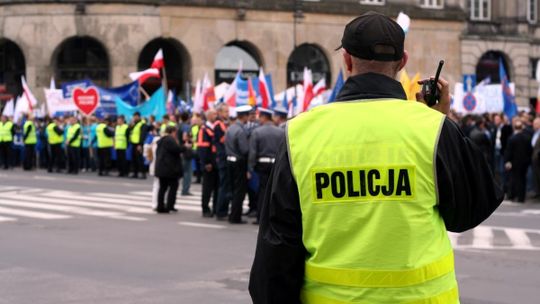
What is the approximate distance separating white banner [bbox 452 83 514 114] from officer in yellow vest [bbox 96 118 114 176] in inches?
403

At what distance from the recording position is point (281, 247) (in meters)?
3.65

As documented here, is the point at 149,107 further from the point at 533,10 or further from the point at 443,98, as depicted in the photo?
the point at 443,98

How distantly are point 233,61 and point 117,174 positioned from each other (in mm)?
11474

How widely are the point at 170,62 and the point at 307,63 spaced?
562cm

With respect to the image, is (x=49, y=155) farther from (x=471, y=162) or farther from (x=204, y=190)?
(x=471, y=162)

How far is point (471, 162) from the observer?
369cm

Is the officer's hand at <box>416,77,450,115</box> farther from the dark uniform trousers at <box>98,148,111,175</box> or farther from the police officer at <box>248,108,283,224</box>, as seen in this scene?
the dark uniform trousers at <box>98,148,111,175</box>

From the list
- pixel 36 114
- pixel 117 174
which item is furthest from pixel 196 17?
pixel 117 174

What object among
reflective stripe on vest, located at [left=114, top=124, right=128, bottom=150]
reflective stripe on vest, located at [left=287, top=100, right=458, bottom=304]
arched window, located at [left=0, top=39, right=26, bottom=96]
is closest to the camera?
reflective stripe on vest, located at [left=287, top=100, right=458, bottom=304]

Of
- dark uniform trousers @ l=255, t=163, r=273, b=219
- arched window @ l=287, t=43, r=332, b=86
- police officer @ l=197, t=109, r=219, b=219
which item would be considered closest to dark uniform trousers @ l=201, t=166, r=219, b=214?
police officer @ l=197, t=109, r=219, b=219

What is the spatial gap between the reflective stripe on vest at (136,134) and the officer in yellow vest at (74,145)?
Answer: 2.81 m

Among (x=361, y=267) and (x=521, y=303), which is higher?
(x=361, y=267)

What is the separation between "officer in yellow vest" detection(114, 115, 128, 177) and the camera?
98.6 ft

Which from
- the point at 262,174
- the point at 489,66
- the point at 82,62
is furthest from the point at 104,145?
the point at 489,66
